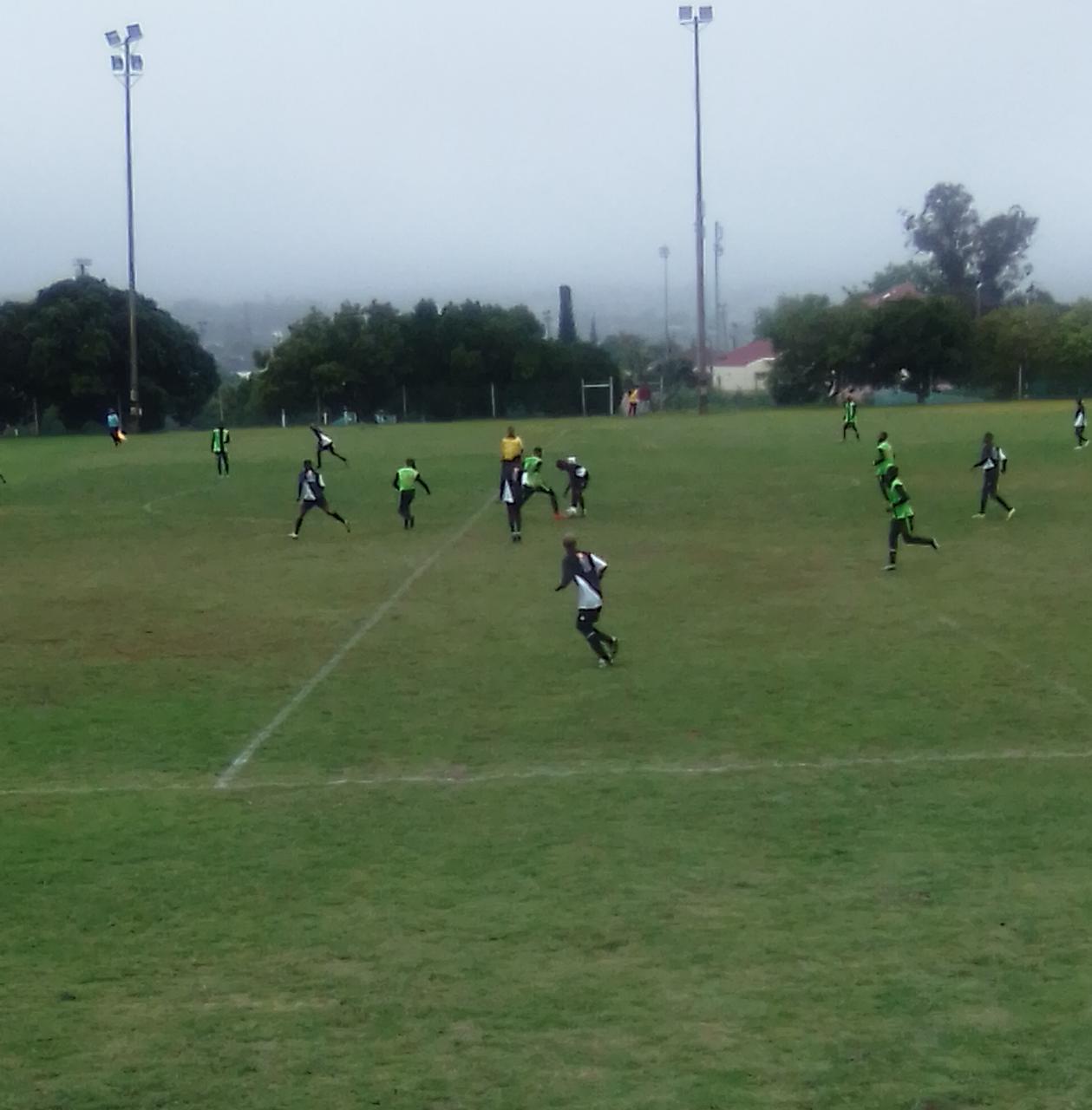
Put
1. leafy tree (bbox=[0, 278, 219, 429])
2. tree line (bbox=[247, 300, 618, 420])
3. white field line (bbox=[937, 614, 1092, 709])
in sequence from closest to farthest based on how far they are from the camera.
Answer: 1. white field line (bbox=[937, 614, 1092, 709])
2. leafy tree (bbox=[0, 278, 219, 429])
3. tree line (bbox=[247, 300, 618, 420])

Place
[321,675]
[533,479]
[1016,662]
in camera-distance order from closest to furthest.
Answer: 1. [1016,662]
2. [321,675]
3. [533,479]

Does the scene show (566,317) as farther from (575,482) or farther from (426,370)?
(575,482)

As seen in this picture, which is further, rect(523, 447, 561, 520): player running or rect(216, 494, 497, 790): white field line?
rect(523, 447, 561, 520): player running

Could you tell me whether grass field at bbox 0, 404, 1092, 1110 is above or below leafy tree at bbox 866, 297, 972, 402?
below

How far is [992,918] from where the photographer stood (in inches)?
351

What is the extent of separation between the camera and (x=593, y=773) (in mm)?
12484

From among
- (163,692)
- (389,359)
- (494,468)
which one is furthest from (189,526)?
(389,359)

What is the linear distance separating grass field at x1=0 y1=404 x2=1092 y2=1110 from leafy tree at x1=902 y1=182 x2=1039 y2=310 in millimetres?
124830

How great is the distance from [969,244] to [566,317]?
37.9 m

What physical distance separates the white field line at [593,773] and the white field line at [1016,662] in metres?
2.14

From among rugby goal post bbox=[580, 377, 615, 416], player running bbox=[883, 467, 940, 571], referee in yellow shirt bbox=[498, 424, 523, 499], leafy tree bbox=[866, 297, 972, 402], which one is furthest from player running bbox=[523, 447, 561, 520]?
leafy tree bbox=[866, 297, 972, 402]

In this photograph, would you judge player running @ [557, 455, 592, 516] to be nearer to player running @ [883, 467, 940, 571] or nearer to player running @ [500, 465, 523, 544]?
player running @ [500, 465, 523, 544]

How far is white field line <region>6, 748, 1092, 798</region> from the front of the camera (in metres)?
12.3

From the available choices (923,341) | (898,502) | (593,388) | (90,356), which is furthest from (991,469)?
(923,341)
